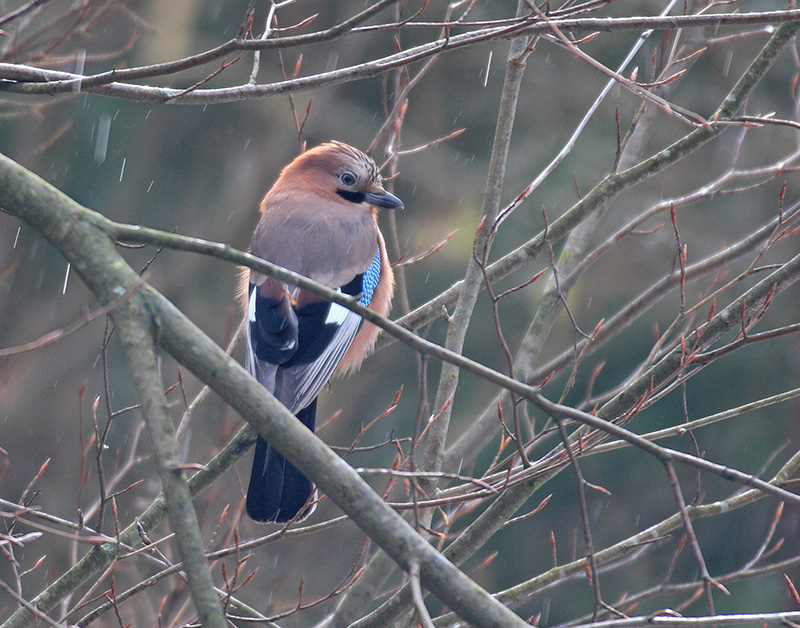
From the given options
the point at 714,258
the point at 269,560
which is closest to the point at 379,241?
the point at 714,258

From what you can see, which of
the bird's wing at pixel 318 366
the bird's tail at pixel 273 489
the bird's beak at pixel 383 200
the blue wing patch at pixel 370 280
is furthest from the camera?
the bird's beak at pixel 383 200

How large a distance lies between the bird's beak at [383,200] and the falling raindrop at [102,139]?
420 cm

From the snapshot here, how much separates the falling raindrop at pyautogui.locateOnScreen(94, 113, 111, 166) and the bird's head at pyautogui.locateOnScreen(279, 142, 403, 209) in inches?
157

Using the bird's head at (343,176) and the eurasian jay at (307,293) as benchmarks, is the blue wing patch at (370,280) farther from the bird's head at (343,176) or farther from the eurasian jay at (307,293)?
the bird's head at (343,176)

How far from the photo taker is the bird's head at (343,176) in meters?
3.82

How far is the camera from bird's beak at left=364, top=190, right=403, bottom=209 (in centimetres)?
377

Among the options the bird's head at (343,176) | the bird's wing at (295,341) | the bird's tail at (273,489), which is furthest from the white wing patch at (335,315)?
the bird's head at (343,176)

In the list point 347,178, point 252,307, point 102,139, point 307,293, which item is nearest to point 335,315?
point 307,293

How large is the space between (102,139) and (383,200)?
4308 mm

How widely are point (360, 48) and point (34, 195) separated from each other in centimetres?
A: 583

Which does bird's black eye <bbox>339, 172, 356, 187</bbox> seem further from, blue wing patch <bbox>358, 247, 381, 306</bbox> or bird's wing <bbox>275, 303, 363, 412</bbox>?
bird's wing <bbox>275, 303, 363, 412</bbox>

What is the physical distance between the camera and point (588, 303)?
7445mm

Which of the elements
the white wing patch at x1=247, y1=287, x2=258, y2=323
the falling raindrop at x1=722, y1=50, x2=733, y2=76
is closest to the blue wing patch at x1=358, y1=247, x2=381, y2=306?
the white wing patch at x1=247, y1=287, x2=258, y2=323

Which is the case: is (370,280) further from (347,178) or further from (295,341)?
(295,341)
